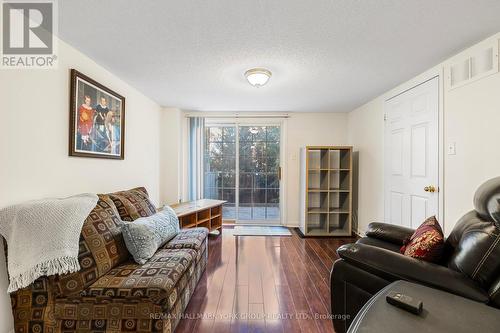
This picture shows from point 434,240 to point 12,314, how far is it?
2.85 meters

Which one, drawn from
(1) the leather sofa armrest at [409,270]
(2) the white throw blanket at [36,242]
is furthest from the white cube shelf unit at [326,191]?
(2) the white throw blanket at [36,242]

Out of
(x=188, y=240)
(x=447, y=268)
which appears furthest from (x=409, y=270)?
(x=188, y=240)

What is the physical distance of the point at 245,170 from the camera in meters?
4.72

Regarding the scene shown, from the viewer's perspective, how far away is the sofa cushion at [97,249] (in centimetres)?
150

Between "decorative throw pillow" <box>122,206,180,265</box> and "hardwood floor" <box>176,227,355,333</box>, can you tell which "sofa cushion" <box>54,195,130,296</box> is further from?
"hardwood floor" <box>176,227,355,333</box>

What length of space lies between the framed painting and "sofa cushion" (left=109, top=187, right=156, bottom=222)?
0.48m

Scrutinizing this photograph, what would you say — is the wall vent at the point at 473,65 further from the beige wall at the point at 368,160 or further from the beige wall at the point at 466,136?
the beige wall at the point at 368,160

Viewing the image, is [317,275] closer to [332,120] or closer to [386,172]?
[386,172]

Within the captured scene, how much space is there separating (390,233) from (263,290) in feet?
4.32

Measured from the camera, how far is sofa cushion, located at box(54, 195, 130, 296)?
150cm

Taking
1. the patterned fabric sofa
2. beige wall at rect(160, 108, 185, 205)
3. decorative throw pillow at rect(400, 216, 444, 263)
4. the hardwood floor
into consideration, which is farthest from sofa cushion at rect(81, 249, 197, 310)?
beige wall at rect(160, 108, 185, 205)

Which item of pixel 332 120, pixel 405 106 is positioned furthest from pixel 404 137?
pixel 332 120

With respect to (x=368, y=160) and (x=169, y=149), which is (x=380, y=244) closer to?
(x=368, y=160)

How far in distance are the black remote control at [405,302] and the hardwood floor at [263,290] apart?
0.99 meters
